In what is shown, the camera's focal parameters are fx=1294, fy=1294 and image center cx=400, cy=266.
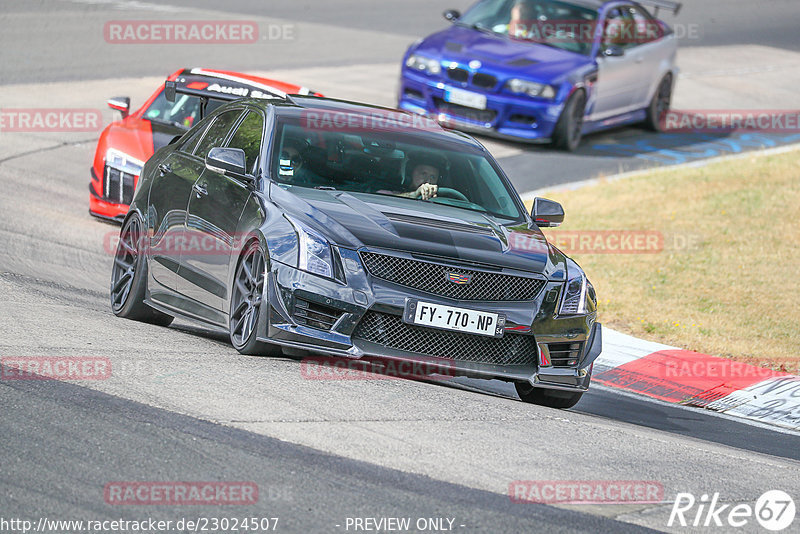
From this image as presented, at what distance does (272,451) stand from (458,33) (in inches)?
533

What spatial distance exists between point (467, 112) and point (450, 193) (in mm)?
9059

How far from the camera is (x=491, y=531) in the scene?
16.4 ft

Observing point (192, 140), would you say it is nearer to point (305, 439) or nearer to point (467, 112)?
point (305, 439)

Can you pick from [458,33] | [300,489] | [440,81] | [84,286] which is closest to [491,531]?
[300,489]

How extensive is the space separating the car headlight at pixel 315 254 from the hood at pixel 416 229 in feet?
0.19

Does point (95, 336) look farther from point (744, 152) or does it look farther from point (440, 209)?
point (744, 152)

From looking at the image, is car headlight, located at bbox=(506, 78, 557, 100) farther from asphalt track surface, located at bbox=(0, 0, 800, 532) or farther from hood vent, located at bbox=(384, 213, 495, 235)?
hood vent, located at bbox=(384, 213, 495, 235)

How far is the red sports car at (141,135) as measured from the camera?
41.6ft

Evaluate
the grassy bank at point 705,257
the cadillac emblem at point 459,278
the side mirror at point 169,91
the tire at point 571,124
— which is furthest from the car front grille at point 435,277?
the tire at point 571,124

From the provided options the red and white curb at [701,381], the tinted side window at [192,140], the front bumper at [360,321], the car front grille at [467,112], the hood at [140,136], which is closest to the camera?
the front bumper at [360,321]

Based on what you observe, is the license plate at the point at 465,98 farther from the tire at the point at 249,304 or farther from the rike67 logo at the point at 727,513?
the rike67 logo at the point at 727,513

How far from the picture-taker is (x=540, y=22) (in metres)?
18.7

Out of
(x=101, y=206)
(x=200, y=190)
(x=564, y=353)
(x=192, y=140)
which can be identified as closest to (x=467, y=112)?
(x=101, y=206)

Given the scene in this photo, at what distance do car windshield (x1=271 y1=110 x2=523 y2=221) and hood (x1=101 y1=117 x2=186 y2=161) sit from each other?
4505 mm
